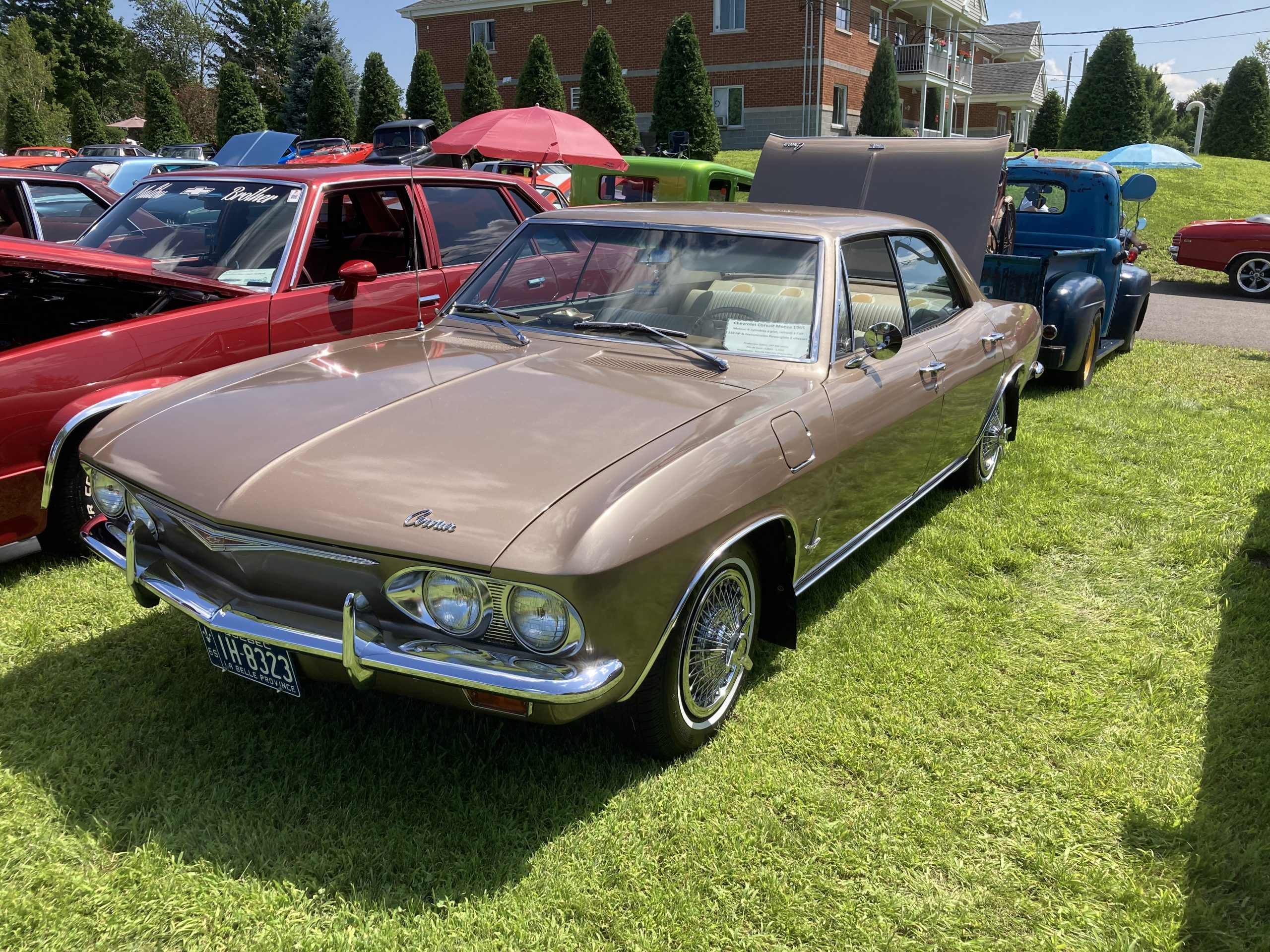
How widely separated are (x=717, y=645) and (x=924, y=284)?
240cm

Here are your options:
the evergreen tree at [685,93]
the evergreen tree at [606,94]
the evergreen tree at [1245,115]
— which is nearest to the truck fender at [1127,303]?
the evergreen tree at [685,93]

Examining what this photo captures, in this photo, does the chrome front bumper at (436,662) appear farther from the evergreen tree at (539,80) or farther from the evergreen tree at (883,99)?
the evergreen tree at (883,99)

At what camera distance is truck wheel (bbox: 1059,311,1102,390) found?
773cm

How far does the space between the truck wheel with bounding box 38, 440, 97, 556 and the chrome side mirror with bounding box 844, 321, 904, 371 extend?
127 inches

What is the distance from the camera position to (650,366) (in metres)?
3.40

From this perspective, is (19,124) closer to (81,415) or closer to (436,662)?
(81,415)

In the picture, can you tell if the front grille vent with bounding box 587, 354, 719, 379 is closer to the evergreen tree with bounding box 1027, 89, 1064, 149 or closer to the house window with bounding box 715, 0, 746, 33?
the house window with bounding box 715, 0, 746, 33

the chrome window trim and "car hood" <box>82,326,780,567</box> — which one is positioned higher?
the chrome window trim

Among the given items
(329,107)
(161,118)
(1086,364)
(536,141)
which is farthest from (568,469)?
(161,118)

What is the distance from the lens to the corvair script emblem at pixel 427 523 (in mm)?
2344

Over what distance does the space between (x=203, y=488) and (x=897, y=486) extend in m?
2.67

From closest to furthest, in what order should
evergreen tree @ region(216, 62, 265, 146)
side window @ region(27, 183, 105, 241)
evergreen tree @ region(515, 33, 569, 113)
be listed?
side window @ region(27, 183, 105, 241) < evergreen tree @ region(515, 33, 569, 113) < evergreen tree @ region(216, 62, 265, 146)

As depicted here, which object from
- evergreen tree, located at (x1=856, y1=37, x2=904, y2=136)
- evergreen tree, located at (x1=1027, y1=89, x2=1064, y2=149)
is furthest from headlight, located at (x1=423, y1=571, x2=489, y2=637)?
evergreen tree, located at (x1=1027, y1=89, x2=1064, y2=149)

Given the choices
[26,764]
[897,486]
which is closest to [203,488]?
[26,764]
